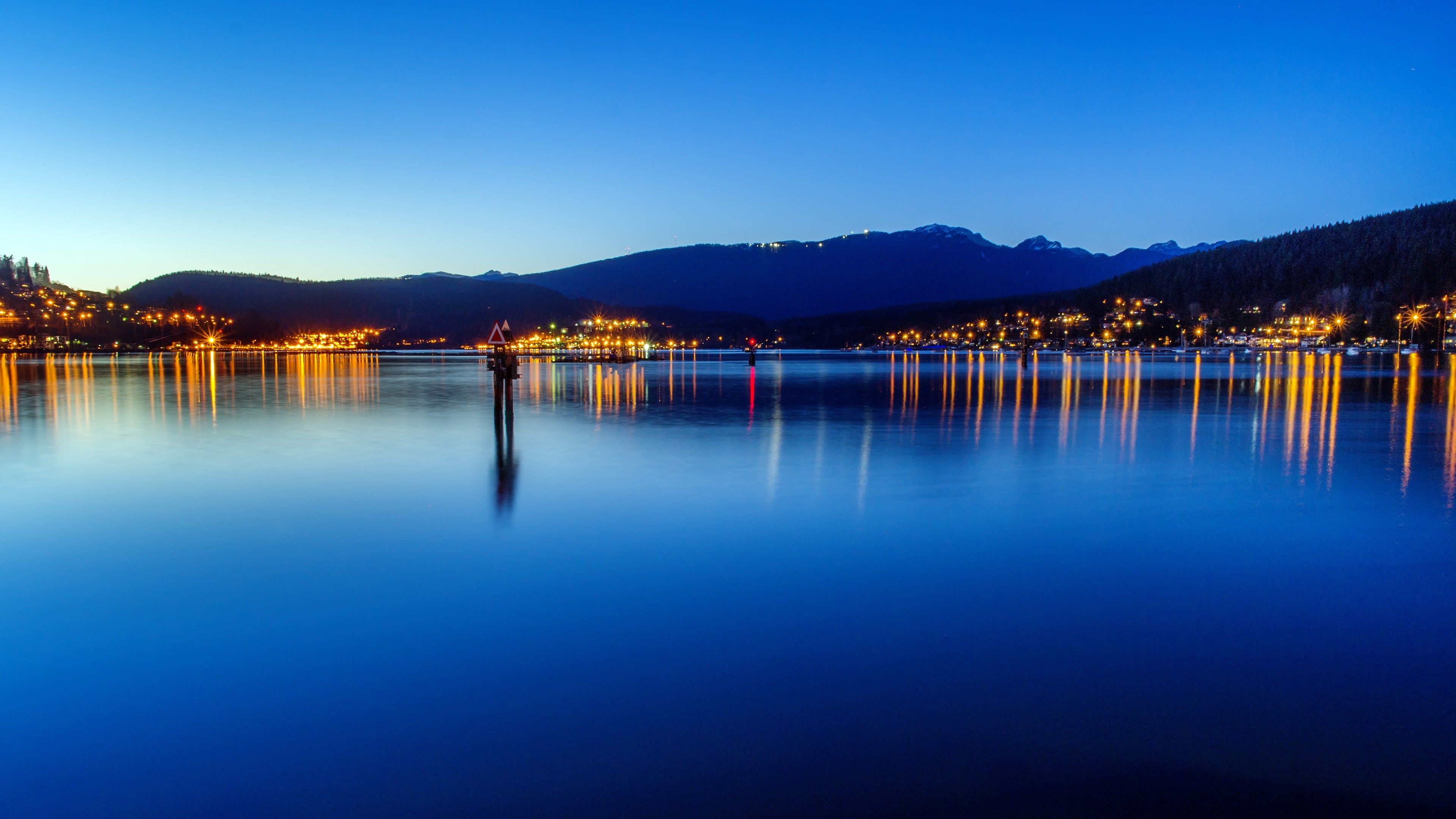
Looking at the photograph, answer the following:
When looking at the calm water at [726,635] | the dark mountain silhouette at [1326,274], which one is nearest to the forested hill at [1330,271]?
the dark mountain silhouette at [1326,274]

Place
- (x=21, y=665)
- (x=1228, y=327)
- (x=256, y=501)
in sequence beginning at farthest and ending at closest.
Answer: (x=1228, y=327)
(x=256, y=501)
(x=21, y=665)

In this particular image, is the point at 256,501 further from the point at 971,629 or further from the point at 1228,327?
the point at 1228,327

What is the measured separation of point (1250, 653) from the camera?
528 centimetres

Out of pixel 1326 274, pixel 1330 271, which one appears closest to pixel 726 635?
pixel 1330 271

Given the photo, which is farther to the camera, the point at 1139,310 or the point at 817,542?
the point at 1139,310

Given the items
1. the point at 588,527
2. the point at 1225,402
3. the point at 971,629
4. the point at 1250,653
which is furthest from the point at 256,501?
the point at 1225,402

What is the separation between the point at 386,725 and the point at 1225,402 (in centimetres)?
2956

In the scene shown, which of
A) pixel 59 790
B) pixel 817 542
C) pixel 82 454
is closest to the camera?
pixel 59 790

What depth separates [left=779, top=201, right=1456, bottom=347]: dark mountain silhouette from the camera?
133625mm

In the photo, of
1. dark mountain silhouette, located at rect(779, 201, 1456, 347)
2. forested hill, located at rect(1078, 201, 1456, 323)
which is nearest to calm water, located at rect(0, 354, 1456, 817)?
dark mountain silhouette, located at rect(779, 201, 1456, 347)

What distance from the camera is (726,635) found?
Result: 563 cm

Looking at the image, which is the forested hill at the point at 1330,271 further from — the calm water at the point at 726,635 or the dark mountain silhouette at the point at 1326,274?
the calm water at the point at 726,635

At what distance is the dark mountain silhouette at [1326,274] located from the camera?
133625mm

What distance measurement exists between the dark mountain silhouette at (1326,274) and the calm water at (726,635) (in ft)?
497
